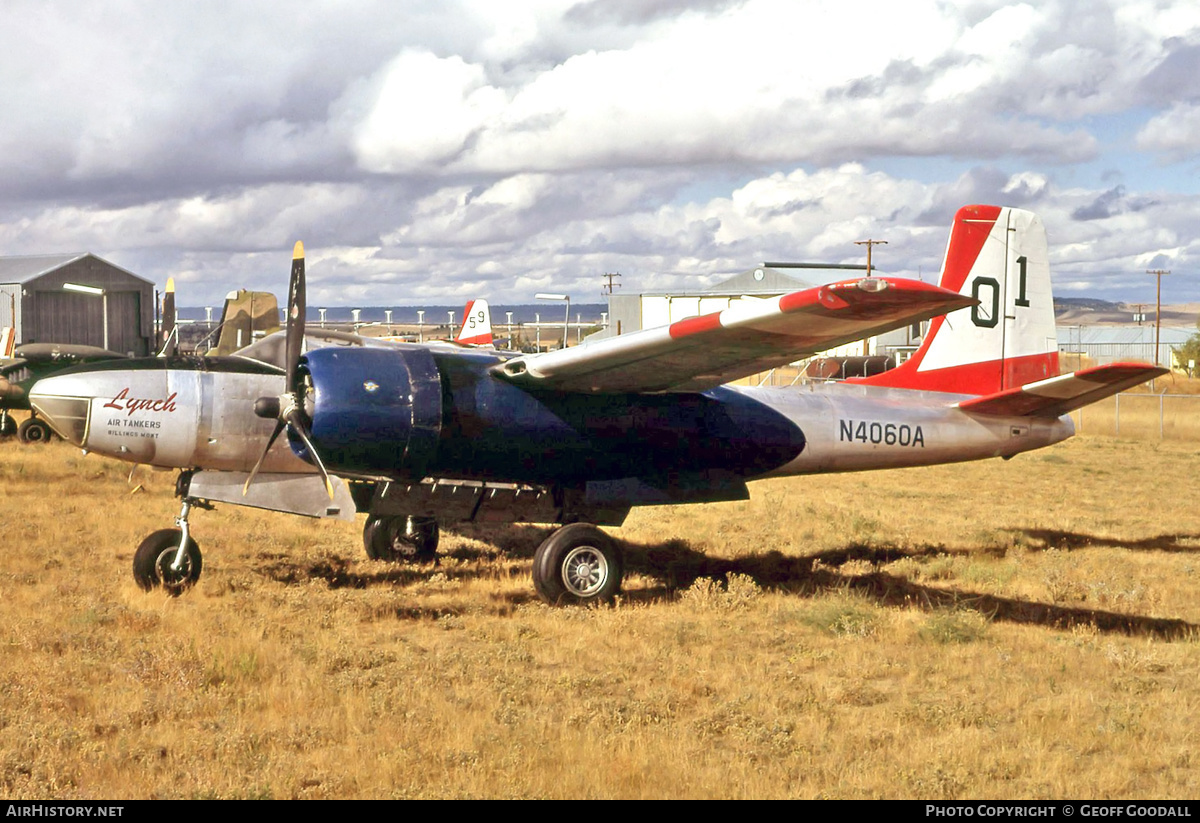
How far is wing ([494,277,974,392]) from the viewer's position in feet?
28.0

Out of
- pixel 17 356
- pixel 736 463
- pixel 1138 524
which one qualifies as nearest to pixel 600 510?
pixel 736 463

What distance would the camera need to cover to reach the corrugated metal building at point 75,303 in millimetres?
48906

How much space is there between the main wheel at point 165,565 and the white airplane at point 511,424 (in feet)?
0.05

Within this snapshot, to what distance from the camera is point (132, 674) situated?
810 centimetres

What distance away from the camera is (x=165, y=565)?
11.3 metres

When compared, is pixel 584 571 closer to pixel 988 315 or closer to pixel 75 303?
pixel 988 315

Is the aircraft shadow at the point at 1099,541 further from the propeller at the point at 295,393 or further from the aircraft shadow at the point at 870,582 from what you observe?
the propeller at the point at 295,393

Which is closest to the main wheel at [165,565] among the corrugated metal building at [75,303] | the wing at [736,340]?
the wing at [736,340]

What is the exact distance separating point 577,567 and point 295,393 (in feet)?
11.0

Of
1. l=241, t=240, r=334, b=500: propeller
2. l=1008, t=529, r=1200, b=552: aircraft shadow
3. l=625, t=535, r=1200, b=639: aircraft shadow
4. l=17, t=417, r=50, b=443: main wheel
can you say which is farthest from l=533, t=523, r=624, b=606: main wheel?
l=17, t=417, r=50, b=443: main wheel

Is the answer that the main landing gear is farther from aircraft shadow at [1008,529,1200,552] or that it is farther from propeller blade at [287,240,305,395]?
aircraft shadow at [1008,529,1200,552]
